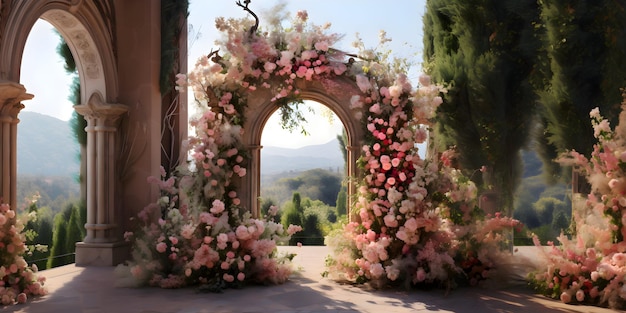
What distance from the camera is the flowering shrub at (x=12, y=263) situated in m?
5.92

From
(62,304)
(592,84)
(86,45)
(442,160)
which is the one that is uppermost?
(86,45)

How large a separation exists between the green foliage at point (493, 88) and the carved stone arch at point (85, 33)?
204 inches

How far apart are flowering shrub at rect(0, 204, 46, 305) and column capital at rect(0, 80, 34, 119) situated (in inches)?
40.9

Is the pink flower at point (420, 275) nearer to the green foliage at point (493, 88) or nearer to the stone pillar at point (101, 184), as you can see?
the green foliage at point (493, 88)

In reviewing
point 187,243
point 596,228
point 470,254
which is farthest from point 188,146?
point 596,228

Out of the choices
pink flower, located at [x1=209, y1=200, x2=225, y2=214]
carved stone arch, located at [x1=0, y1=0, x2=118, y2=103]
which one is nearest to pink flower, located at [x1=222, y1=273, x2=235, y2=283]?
pink flower, located at [x1=209, y1=200, x2=225, y2=214]

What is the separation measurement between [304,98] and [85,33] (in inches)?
131

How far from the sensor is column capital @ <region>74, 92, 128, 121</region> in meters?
8.52

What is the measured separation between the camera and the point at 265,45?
699 cm

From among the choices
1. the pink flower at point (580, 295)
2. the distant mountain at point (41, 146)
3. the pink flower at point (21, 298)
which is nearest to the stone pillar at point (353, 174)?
the pink flower at point (580, 295)

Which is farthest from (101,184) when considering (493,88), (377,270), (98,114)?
(493,88)

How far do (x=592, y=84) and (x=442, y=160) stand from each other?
268 cm

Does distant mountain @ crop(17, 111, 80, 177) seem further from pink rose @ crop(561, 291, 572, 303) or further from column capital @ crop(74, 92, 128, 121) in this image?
pink rose @ crop(561, 291, 572, 303)

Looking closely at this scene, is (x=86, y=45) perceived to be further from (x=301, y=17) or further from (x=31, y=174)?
(x=31, y=174)
